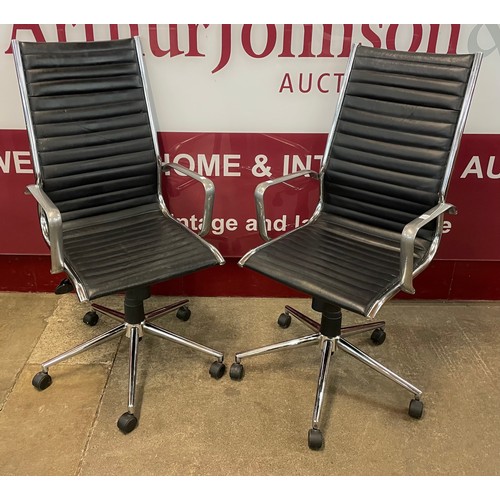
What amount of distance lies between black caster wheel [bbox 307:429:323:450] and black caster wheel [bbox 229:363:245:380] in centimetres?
40

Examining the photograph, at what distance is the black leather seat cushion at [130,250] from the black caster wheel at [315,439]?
0.65m

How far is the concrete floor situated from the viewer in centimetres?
173

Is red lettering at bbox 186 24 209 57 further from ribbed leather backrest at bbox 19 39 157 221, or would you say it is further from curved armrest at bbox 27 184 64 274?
curved armrest at bbox 27 184 64 274

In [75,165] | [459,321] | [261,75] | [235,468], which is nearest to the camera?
[235,468]

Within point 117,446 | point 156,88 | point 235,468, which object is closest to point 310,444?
point 235,468

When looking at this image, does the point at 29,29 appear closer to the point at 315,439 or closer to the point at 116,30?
the point at 116,30

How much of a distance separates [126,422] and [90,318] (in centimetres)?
68

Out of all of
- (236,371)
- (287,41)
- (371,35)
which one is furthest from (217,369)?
(371,35)

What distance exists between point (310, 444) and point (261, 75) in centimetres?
140

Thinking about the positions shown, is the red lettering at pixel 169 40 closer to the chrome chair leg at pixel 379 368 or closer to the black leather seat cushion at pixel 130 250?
the black leather seat cushion at pixel 130 250

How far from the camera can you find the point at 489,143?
224cm

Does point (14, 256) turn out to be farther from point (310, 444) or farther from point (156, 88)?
point (310, 444)

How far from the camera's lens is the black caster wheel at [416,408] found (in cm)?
190

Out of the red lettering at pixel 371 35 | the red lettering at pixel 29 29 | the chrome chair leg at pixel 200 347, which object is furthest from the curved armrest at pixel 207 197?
the red lettering at pixel 371 35
